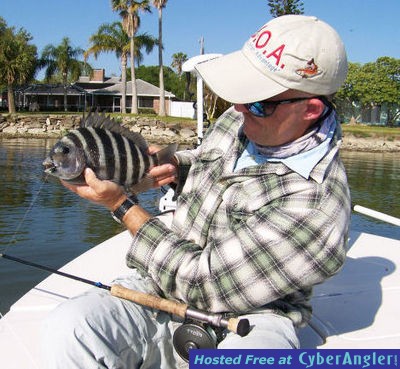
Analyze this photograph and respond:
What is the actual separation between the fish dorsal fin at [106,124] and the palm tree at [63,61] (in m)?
51.2

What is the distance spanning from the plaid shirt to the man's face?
0.12 meters

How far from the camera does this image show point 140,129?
124 ft

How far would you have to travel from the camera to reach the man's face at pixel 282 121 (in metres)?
2.21

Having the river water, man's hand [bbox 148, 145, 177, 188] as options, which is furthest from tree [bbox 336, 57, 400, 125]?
man's hand [bbox 148, 145, 177, 188]

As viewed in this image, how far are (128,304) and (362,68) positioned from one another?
209 ft

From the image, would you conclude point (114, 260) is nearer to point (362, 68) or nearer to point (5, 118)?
point (5, 118)

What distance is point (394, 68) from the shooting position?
201 ft

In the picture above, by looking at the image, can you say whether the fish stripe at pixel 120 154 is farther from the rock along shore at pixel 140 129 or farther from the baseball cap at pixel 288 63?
the rock along shore at pixel 140 129

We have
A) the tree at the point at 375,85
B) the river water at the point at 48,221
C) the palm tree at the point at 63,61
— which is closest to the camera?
the river water at the point at 48,221

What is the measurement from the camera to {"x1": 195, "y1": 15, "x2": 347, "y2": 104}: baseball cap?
84.4 inches

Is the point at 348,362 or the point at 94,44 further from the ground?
the point at 94,44

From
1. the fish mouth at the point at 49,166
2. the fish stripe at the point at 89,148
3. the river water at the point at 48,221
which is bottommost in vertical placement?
the river water at the point at 48,221

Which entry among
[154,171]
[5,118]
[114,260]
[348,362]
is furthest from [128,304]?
[5,118]

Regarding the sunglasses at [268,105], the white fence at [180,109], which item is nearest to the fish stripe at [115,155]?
the sunglasses at [268,105]
